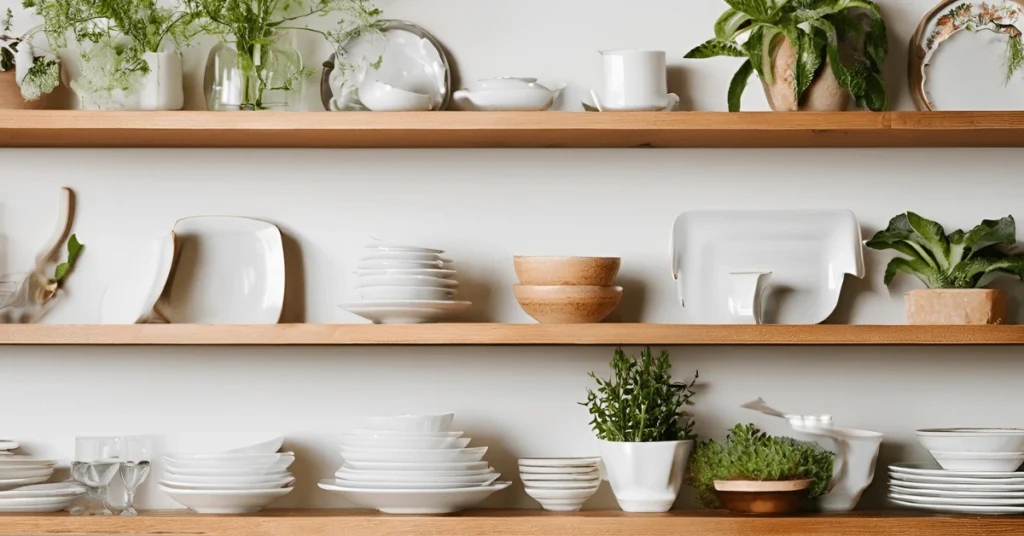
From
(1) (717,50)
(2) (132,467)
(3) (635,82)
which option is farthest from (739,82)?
(2) (132,467)

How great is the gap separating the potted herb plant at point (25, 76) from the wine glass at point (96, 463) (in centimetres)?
66

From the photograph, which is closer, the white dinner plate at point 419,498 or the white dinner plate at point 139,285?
the white dinner plate at point 419,498

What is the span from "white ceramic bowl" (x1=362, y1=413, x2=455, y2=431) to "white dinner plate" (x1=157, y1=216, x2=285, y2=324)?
0.32 m

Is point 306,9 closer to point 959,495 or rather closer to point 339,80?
point 339,80

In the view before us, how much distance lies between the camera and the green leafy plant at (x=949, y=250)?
6.13 ft

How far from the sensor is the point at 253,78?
6.29 ft

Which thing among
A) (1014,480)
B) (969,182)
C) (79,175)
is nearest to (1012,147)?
(969,182)

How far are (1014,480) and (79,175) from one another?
6.09 ft

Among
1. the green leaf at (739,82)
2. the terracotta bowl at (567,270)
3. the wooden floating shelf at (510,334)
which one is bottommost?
A: the wooden floating shelf at (510,334)

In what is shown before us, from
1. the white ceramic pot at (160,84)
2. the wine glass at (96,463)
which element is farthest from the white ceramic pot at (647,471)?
the white ceramic pot at (160,84)

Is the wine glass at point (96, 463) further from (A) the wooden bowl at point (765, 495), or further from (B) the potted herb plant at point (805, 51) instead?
(B) the potted herb plant at point (805, 51)

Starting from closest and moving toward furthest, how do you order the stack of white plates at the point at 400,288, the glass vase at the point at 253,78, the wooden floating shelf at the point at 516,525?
the wooden floating shelf at the point at 516,525, the stack of white plates at the point at 400,288, the glass vase at the point at 253,78

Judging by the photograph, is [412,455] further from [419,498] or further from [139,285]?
[139,285]

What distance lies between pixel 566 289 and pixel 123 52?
3.12ft
